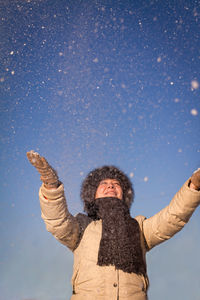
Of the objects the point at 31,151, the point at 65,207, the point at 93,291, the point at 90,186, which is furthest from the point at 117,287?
the point at 90,186

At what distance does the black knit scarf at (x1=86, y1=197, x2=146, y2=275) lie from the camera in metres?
2.94

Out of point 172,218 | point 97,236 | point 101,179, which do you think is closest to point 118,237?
point 97,236

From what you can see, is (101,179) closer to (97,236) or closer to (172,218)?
(97,236)

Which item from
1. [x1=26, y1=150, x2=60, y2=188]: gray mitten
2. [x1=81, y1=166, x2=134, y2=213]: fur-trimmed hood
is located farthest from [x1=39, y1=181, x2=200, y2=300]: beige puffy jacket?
[x1=81, y1=166, x2=134, y2=213]: fur-trimmed hood

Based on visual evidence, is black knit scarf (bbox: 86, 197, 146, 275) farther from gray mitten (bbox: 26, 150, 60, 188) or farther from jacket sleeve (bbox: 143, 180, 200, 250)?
gray mitten (bbox: 26, 150, 60, 188)

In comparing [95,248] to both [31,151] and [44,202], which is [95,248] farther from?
[31,151]

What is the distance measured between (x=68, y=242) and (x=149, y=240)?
3.85 ft

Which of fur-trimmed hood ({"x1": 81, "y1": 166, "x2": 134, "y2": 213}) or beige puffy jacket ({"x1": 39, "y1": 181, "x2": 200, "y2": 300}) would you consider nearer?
beige puffy jacket ({"x1": 39, "y1": 181, "x2": 200, "y2": 300})

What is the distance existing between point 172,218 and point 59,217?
4.93 ft

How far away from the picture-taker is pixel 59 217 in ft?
10.00

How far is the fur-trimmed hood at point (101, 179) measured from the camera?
4.61 m

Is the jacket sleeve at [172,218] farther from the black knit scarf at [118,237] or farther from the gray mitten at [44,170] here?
the gray mitten at [44,170]

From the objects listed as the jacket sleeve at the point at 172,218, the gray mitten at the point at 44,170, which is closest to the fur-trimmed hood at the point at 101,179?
the jacket sleeve at the point at 172,218

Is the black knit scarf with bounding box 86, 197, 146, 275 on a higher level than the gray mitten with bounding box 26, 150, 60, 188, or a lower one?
lower
